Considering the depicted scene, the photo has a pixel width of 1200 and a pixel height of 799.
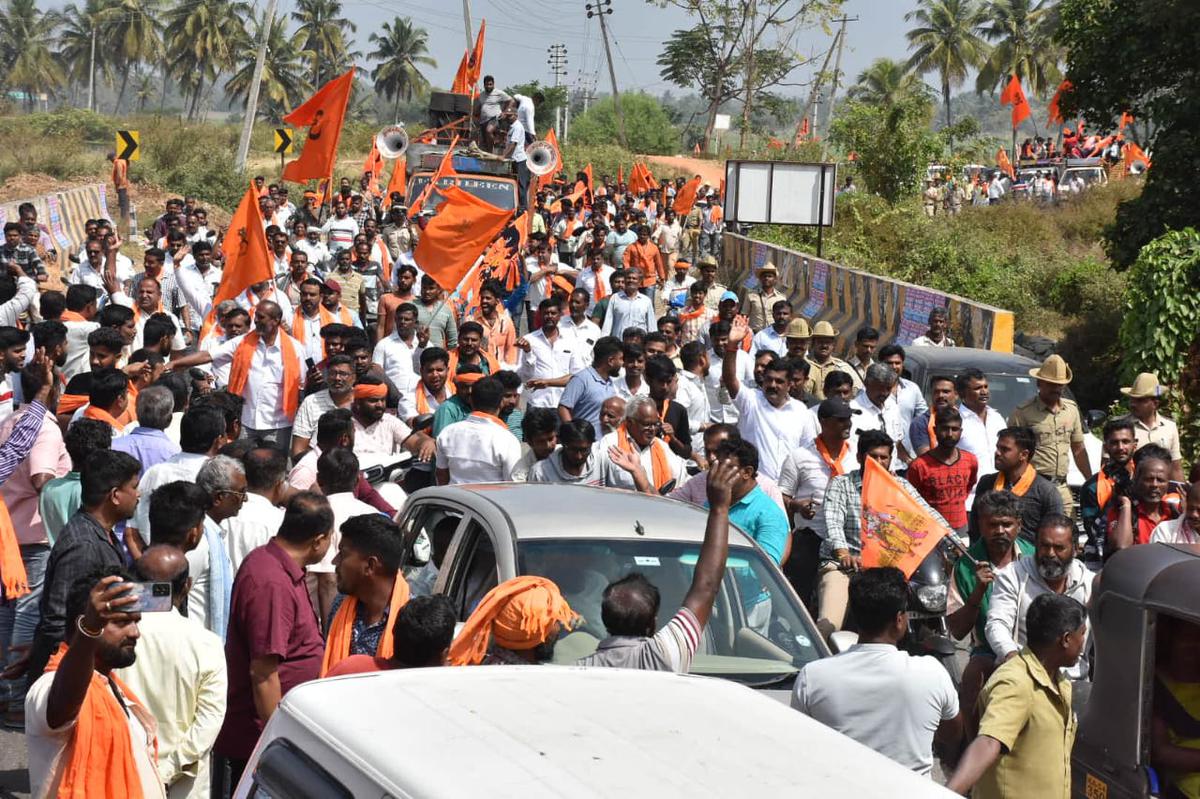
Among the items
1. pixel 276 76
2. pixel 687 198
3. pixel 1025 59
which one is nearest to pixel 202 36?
pixel 276 76

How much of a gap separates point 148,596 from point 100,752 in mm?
532

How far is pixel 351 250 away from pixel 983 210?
2078 centimetres

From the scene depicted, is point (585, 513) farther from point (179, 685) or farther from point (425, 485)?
point (425, 485)

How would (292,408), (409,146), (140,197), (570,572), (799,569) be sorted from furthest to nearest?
(140,197)
(409,146)
(292,408)
(799,569)
(570,572)

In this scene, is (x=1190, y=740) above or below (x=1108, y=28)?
below

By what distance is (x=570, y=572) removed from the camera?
228 inches

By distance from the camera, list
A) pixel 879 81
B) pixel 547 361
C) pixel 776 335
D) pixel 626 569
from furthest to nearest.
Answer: pixel 879 81 → pixel 776 335 → pixel 547 361 → pixel 626 569

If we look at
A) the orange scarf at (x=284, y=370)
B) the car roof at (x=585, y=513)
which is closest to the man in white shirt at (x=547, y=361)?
the orange scarf at (x=284, y=370)

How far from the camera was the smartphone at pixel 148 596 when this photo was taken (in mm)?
3635

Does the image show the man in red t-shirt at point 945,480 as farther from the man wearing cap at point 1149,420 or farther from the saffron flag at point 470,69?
the saffron flag at point 470,69

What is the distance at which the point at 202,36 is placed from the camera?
106625 mm

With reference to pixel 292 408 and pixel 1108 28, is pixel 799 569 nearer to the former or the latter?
pixel 292 408

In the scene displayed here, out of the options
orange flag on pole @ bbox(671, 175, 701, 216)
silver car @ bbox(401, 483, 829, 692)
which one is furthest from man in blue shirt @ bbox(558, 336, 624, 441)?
orange flag on pole @ bbox(671, 175, 701, 216)

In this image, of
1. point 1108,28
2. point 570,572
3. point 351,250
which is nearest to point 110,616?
point 570,572
